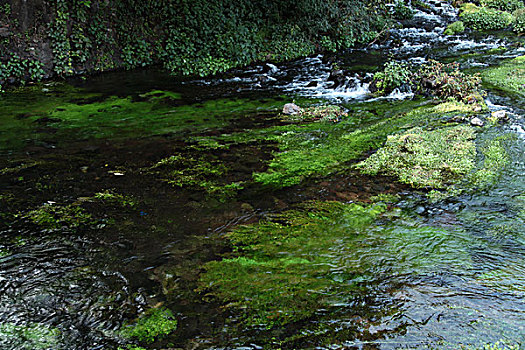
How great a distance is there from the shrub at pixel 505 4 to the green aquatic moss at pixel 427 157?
2025cm

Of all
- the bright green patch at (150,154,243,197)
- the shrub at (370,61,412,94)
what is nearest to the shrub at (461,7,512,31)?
the shrub at (370,61,412,94)

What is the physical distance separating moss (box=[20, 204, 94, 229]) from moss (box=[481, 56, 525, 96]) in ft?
35.7

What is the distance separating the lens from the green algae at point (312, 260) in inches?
139

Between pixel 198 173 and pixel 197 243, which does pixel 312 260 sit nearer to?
pixel 197 243

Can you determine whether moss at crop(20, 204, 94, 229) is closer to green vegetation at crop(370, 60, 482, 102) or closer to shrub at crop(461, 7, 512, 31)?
green vegetation at crop(370, 60, 482, 102)

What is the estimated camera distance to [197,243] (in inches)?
174

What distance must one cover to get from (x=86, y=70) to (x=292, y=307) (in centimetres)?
1261

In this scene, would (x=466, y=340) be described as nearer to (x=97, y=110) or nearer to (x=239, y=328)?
(x=239, y=328)

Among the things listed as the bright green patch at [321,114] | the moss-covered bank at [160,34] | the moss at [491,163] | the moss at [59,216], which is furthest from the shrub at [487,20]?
the moss at [59,216]

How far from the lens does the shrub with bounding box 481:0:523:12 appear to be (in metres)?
22.5

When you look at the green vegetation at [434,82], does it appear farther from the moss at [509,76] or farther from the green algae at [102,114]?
the green algae at [102,114]

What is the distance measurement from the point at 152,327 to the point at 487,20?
935 inches

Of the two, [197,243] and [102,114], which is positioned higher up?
[102,114]

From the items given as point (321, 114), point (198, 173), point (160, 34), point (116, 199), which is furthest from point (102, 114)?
point (160, 34)
